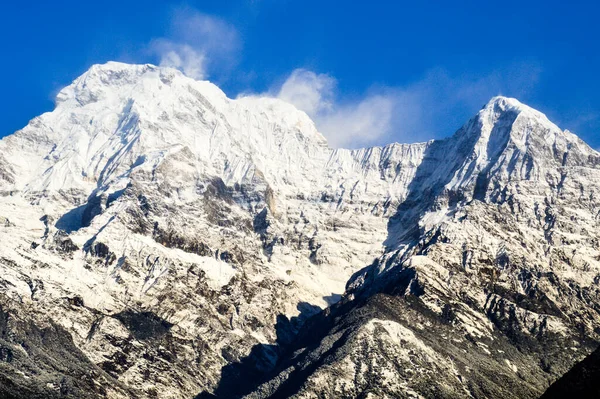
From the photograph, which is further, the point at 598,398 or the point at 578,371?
the point at 578,371

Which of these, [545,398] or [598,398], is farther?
[545,398]
